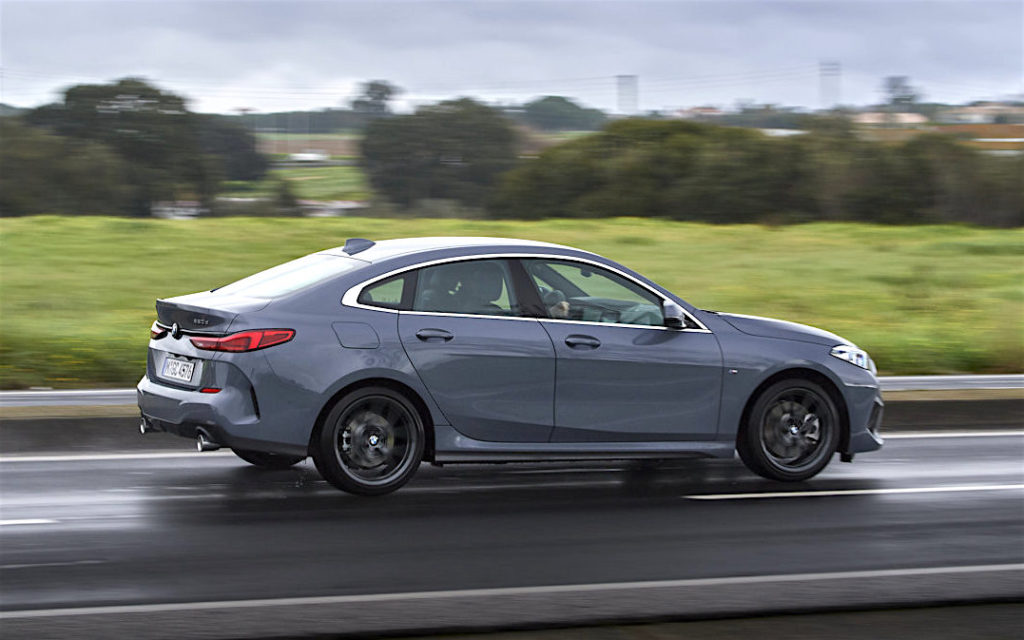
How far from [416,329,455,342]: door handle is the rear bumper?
932 millimetres

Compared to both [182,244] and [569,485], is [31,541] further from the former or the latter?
[182,244]

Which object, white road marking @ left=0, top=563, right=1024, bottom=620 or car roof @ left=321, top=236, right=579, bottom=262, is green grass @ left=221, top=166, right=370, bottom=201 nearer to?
car roof @ left=321, top=236, right=579, bottom=262

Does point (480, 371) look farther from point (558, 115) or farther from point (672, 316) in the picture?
point (558, 115)

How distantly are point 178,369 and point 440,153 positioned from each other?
62.6 feet

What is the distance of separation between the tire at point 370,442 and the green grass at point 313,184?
1724 cm

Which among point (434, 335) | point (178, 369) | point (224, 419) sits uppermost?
point (434, 335)

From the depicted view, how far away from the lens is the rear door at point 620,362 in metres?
8.16

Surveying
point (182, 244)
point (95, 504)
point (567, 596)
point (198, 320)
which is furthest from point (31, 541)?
point (182, 244)

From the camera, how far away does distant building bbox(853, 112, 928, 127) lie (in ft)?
100

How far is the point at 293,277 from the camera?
26.9 feet

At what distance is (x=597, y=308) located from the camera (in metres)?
8.38

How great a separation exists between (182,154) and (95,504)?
17730mm

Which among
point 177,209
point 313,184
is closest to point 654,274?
point 313,184

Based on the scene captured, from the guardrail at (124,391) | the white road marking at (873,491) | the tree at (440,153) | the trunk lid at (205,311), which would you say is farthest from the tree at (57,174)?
the white road marking at (873,491)
